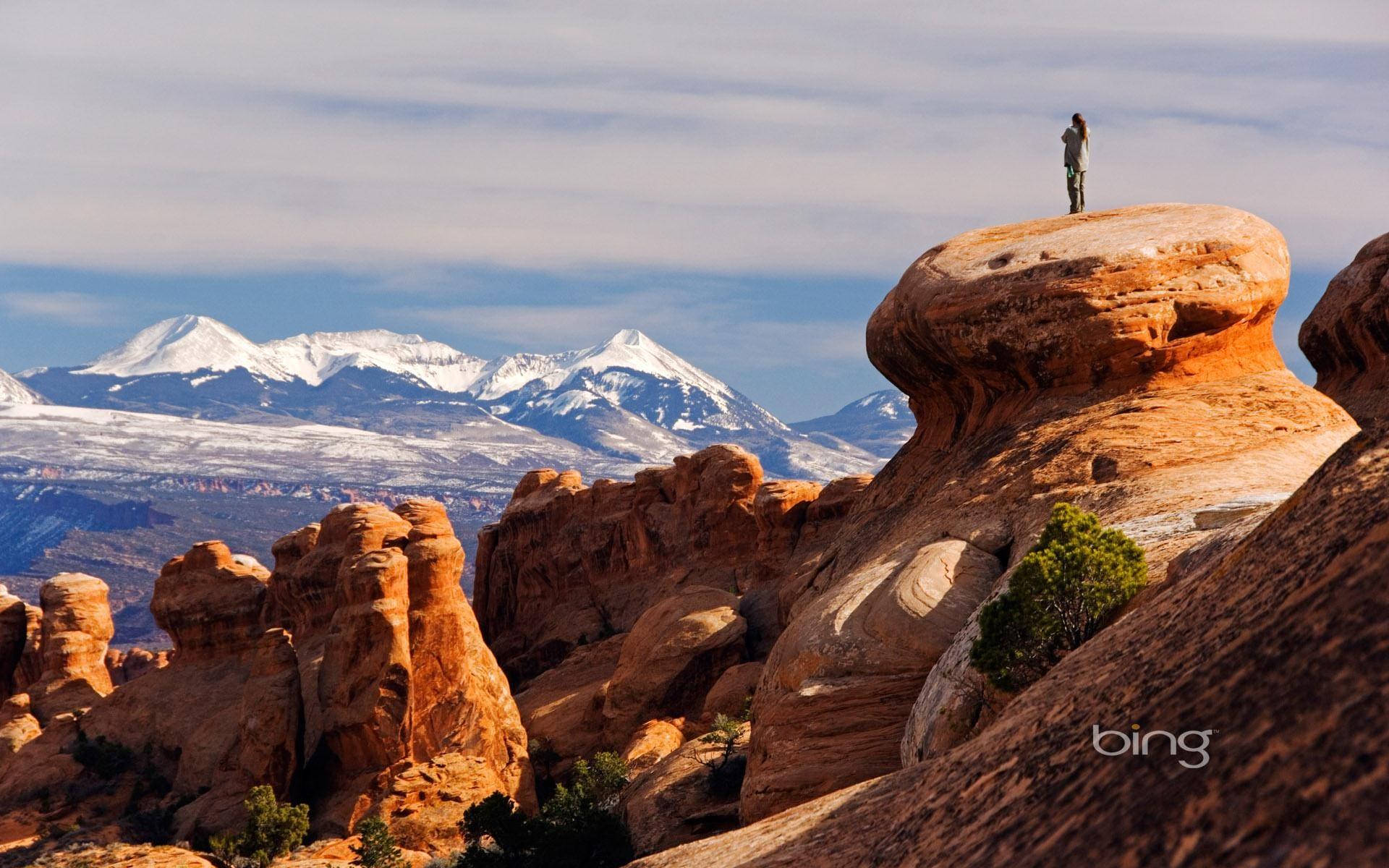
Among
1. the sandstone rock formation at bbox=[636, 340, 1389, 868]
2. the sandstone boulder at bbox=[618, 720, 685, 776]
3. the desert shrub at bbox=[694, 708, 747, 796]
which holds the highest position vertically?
the sandstone rock formation at bbox=[636, 340, 1389, 868]

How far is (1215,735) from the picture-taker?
45.8 feet

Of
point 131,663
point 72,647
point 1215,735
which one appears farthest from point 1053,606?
point 131,663

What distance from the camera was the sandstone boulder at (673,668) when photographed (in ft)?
221

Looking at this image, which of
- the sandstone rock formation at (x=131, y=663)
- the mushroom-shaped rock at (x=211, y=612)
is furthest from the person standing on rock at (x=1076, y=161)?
the sandstone rock formation at (x=131, y=663)

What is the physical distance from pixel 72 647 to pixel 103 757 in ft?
58.5

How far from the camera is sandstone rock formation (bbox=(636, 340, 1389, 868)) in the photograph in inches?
480

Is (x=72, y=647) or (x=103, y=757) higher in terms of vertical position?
(x=72, y=647)

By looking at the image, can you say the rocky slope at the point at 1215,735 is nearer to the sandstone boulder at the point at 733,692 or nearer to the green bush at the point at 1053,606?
the green bush at the point at 1053,606

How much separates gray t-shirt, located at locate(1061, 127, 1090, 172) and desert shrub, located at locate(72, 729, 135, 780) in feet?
187

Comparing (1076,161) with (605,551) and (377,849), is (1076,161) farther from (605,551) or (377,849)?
(605,551)

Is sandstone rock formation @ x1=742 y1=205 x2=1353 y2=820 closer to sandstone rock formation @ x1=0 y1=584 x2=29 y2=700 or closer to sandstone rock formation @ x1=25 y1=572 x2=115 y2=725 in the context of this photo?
sandstone rock formation @ x1=25 y1=572 x2=115 y2=725

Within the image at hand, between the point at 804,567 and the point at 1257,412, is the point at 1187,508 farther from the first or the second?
the point at 804,567

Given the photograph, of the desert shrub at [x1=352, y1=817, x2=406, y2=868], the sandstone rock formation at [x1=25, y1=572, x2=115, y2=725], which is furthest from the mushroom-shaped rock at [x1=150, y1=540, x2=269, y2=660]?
the desert shrub at [x1=352, y1=817, x2=406, y2=868]

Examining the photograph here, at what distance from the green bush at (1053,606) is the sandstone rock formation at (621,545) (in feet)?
183
